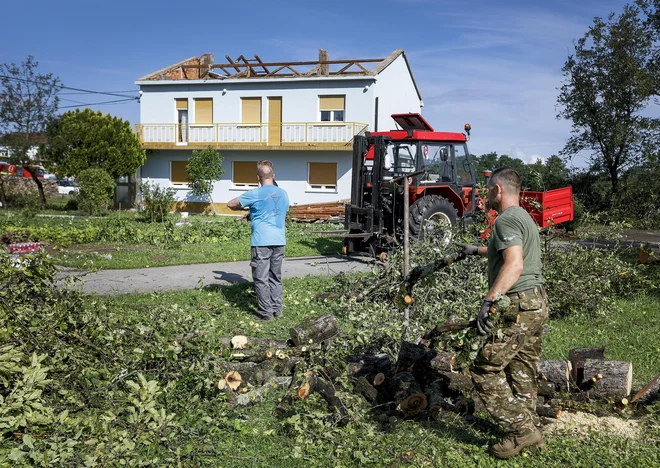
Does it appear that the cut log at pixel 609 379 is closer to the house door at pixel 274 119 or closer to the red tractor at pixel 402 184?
the red tractor at pixel 402 184

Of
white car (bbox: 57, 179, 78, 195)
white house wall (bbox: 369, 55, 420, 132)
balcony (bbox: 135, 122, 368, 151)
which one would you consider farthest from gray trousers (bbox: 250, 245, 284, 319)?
white car (bbox: 57, 179, 78, 195)

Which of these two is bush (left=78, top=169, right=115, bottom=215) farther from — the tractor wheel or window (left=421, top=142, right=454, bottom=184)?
the tractor wheel

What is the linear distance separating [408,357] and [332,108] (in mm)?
23747

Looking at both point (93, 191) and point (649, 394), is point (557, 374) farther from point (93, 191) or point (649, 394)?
point (93, 191)

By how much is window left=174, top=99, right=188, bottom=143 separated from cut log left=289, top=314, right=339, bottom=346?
2622cm

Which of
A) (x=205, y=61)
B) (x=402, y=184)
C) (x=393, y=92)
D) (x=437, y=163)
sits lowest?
(x=402, y=184)

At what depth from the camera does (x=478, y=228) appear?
28.0 ft

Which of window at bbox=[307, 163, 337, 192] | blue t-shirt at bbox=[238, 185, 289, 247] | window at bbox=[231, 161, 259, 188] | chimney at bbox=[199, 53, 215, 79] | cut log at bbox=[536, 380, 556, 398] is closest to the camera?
cut log at bbox=[536, 380, 556, 398]

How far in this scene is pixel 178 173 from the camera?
30812 millimetres

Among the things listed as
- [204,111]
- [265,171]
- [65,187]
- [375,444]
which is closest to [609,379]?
[375,444]

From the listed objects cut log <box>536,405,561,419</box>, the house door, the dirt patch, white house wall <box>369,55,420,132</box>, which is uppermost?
white house wall <box>369,55,420,132</box>

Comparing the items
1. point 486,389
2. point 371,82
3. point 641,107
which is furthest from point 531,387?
point 371,82

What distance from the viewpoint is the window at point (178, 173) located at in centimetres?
3066

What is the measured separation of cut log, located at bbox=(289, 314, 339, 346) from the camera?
532 cm
